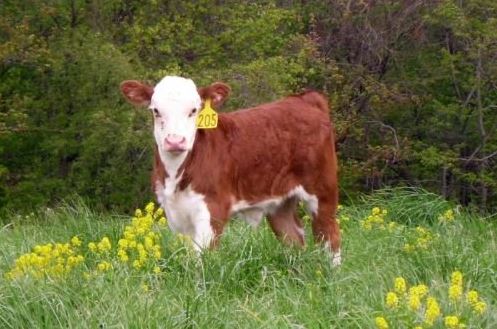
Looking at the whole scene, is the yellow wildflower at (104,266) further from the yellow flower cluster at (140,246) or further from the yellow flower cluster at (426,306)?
the yellow flower cluster at (426,306)

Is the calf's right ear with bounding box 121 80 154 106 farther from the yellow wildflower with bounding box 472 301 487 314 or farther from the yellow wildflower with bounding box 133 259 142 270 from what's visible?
the yellow wildflower with bounding box 472 301 487 314

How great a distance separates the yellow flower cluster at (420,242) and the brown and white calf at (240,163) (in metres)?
0.52

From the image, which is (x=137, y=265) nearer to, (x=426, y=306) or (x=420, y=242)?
(x=426, y=306)

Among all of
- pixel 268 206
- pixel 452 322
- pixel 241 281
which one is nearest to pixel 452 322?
pixel 452 322

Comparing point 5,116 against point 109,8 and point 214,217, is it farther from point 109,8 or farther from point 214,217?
point 214,217

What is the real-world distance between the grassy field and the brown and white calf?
0.62ft

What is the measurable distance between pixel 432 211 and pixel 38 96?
14338 millimetres

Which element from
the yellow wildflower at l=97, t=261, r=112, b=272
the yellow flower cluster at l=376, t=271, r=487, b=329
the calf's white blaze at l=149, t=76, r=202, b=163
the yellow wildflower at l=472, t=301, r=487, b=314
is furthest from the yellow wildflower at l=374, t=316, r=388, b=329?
the calf's white blaze at l=149, t=76, r=202, b=163

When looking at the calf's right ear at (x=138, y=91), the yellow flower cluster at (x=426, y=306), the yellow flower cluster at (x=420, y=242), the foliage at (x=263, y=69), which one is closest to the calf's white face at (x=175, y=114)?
the calf's right ear at (x=138, y=91)

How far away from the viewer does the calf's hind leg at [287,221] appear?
8250mm

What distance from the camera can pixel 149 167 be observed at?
21.1 meters

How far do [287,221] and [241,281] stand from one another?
2.10 metres

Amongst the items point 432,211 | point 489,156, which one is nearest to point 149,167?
point 489,156

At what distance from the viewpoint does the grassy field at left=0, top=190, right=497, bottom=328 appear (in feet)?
16.7
